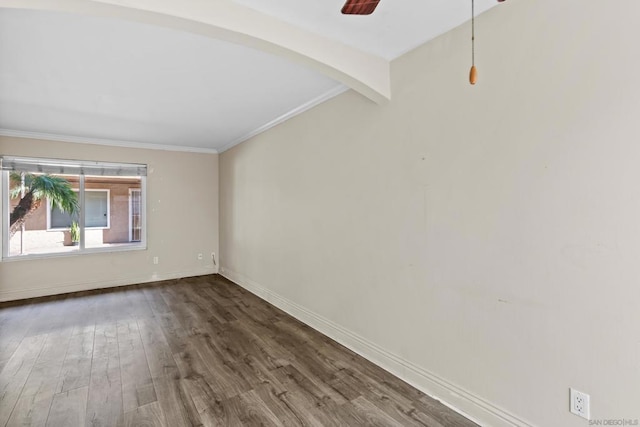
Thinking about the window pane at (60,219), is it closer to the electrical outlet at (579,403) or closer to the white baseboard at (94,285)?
the white baseboard at (94,285)

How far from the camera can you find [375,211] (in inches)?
98.7

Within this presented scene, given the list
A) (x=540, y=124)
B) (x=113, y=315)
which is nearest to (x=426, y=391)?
(x=540, y=124)

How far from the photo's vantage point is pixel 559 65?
149 centimetres

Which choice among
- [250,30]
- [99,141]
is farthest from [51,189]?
[250,30]

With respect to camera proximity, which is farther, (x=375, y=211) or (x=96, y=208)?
(x=96, y=208)

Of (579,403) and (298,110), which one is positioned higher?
(298,110)

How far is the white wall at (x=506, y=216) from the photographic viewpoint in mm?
1349

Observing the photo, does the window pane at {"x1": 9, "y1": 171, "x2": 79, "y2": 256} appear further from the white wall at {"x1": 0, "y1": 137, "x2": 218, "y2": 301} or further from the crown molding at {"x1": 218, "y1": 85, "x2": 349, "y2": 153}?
the crown molding at {"x1": 218, "y1": 85, "x2": 349, "y2": 153}

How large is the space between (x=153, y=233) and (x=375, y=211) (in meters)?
4.30

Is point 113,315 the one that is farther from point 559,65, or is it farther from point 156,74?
point 559,65

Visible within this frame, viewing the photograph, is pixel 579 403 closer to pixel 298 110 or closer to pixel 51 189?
pixel 298 110

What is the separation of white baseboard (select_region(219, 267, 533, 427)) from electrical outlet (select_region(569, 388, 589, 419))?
25 cm

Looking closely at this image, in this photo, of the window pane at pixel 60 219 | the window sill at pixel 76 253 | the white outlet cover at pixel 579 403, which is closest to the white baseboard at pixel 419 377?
the white outlet cover at pixel 579 403

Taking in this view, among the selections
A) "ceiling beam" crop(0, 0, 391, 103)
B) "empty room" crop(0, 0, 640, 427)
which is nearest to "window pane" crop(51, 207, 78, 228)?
"empty room" crop(0, 0, 640, 427)
